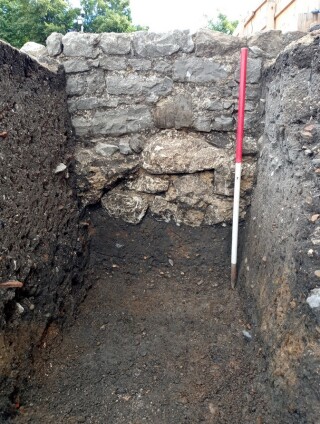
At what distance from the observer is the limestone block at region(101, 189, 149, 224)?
97.7 inches

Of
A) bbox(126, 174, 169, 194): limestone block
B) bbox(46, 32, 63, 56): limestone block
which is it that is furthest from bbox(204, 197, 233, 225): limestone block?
bbox(46, 32, 63, 56): limestone block

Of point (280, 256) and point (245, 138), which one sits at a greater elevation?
point (245, 138)

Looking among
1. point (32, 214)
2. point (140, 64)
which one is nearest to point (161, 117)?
point (140, 64)

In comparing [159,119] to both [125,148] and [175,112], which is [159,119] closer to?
[175,112]

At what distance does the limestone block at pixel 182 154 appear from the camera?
7.72 ft

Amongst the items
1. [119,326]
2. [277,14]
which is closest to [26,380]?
[119,326]

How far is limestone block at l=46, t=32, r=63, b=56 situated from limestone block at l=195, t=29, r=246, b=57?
0.96 m

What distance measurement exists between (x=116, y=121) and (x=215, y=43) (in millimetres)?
880

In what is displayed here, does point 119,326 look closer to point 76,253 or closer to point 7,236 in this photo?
point 76,253

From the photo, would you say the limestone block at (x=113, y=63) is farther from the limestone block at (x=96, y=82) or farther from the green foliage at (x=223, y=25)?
the green foliage at (x=223, y=25)

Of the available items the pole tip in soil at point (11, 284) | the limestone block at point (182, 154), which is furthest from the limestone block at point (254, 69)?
the pole tip in soil at point (11, 284)

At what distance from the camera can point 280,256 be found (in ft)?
5.63

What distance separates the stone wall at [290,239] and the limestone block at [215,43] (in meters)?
0.35

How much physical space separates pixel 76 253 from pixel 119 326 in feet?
1.94
